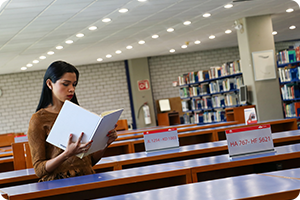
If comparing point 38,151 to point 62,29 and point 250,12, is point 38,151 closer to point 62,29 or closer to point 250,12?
point 62,29

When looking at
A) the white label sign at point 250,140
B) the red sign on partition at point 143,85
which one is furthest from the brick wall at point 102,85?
the white label sign at point 250,140

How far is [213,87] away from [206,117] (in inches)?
40.9

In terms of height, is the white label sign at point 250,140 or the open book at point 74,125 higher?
the open book at point 74,125

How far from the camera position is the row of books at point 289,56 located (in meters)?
7.91

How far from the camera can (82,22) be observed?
7.22 meters

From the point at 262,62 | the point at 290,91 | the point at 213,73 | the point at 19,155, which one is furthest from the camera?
the point at 213,73

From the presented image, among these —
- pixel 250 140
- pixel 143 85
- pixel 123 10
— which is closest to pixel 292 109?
pixel 123 10

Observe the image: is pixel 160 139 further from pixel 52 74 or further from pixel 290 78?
pixel 290 78

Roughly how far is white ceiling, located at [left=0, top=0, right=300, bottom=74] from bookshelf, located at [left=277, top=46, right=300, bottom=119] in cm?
107

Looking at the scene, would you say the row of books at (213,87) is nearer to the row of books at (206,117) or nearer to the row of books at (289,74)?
the row of books at (206,117)

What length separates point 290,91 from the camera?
8.30 meters

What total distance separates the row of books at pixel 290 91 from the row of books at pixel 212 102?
68.7 inches

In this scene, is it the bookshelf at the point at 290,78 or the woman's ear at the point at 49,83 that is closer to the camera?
the woman's ear at the point at 49,83

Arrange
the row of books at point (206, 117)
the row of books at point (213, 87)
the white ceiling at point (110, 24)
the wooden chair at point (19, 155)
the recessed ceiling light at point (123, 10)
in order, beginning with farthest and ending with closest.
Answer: the row of books at point (206, 117) → the row of books at point (213, 87) → the recessed ceiling light at point (123, 10) → the white ceiling at point (110, 24) → the wooden chair at point (19, 155)
